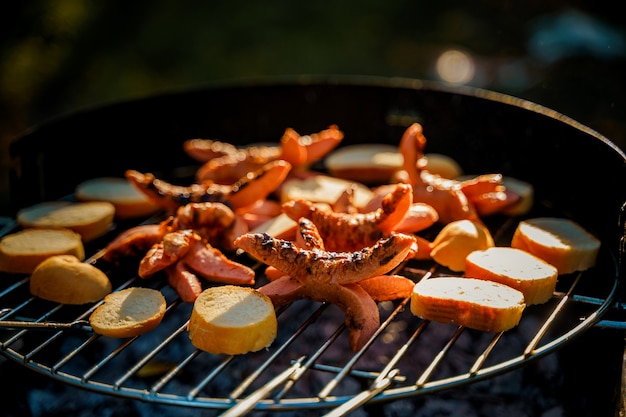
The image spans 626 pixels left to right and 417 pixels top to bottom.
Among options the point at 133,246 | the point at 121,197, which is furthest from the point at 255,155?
the point at 133,246

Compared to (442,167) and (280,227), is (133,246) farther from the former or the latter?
(442,167)

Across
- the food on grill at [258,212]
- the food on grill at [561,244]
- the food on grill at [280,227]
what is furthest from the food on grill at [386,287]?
the food on grill at [258,212]

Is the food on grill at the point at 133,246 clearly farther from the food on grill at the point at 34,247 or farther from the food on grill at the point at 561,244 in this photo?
the food on grill at the point at 561,244

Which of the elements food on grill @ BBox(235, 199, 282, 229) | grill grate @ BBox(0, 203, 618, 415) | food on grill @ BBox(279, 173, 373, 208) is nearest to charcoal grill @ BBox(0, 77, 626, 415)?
grill grate @ BBox(0, 203, 618, 415)

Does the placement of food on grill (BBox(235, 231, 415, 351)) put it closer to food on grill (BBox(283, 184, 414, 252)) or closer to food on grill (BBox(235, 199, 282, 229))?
food on grill (BBox(283, 184, 414, 252))

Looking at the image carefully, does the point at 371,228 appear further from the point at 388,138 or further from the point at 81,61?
the point at 81,61

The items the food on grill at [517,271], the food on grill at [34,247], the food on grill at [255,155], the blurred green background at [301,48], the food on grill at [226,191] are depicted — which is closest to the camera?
the food on grill at [517,271]
